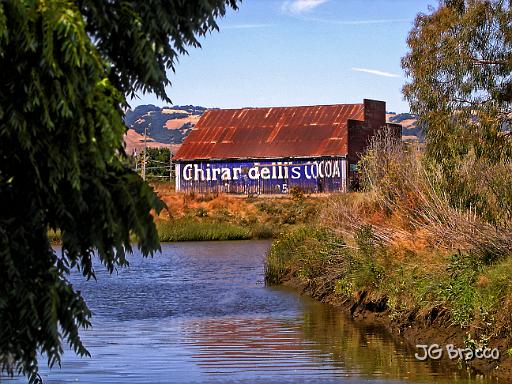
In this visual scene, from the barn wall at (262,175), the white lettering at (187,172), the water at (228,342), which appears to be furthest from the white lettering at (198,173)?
the water at (228,342)

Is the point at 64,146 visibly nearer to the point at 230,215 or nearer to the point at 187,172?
the point at 230,215

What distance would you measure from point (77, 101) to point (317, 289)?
18.9m

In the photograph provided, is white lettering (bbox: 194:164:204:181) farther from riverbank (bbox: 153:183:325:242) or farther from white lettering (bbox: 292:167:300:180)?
white lettering (bbox: 292:167:300:180)

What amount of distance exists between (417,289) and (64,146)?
11572 millimetres

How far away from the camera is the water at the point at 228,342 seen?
50.0ft

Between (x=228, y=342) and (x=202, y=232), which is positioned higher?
(x=202, y=232)

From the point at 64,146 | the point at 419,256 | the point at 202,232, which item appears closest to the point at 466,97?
the point at 419,256

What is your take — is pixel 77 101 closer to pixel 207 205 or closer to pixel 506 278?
pixel 506 278

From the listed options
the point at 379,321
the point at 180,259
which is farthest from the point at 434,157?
the point at 180,259

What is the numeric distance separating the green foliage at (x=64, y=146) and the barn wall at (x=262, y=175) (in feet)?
183

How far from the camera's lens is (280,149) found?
66.8 m

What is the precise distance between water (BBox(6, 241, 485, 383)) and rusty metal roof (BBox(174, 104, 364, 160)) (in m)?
34.9

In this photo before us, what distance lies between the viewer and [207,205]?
63.7 metres

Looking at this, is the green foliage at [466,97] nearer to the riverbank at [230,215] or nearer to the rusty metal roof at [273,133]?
the riverbank at [230,215]
